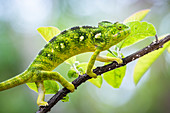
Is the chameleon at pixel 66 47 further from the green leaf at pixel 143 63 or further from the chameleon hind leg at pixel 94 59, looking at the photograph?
the green leaf at pixel 143 63

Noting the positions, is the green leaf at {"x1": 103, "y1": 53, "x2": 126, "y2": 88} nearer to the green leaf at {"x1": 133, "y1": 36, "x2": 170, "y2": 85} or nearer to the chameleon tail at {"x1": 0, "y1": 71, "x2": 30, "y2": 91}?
the green leaf at {"x1": 133, "y1": 36, "x2": 170, "y2": 85}

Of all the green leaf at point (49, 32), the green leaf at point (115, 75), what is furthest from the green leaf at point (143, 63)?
the green leaf at point (49, 32)

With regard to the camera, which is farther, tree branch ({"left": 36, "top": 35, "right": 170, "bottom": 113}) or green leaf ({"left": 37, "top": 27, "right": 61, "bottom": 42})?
green leaf ({"left": 37, "top": 27, "right": 61, "bottom": 42})

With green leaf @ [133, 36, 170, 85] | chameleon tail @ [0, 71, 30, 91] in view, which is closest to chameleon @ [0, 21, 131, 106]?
chameleon tail @ [0, 71, 30, 91]

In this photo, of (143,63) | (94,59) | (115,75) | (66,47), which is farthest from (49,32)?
(143,63)

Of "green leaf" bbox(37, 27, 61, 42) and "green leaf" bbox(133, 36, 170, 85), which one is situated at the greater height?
"green leaf" bbox(37, 27, 61, 42)

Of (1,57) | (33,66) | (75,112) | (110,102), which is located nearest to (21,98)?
(1,57)

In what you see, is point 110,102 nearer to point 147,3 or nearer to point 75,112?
point 75,112

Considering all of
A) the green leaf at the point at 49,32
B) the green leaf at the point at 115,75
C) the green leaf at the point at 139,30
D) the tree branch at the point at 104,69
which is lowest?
the tree branch at the point at 104,69
